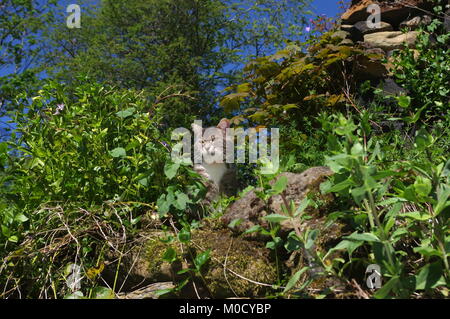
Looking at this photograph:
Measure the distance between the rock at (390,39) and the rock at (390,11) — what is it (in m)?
0.22

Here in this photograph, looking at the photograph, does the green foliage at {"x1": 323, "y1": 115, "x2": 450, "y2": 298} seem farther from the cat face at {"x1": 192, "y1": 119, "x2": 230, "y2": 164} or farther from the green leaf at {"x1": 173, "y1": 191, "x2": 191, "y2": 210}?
the cat face at {"x1": 192, "y1": 119, "x2": 230, "y2": 164}

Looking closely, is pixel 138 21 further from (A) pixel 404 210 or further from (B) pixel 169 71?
(A) pixel 404 210

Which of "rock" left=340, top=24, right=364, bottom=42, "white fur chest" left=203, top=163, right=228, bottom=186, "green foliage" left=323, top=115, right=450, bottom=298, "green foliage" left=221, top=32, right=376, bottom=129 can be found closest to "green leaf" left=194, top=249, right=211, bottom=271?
"green foliage" left=323, top=115, right=450, bottom=298

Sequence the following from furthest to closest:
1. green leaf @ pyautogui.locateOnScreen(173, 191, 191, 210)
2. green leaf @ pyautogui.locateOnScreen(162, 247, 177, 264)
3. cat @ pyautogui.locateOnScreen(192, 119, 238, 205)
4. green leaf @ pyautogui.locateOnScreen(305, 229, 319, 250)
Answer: cat @ pyautogui.locateOnScreen(192, 119, 238, 205)
green leaf @ pyautogui.locateOnScreen(173, 191, 191, 210)
green leaf @ pyautogui.locateOnScreen(162, 247, 177, 264)
green leaf @ pyautogui.locateOnScreen(305, 229, 319, 250)

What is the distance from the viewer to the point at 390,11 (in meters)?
4.38

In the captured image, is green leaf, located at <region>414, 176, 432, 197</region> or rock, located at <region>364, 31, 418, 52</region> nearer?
green leaf, located at <region>414, 176, 432, 197</region>

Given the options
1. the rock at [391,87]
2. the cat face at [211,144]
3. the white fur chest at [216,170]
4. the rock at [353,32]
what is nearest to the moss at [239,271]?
the white fur chest at [216,170]

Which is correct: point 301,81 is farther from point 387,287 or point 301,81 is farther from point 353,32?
point 387,287

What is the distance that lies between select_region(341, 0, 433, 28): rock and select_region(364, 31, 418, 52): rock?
0.72 ft

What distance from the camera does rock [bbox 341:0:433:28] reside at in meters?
4.29

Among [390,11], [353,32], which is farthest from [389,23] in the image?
[353,32]

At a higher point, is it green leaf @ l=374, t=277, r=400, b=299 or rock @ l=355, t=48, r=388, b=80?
rock @ l=355, t=48, r=388, b=80

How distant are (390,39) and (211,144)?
2.34 meters

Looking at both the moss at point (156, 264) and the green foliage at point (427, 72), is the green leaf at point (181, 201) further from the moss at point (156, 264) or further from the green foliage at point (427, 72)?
the green foliage at point (427, 72)
